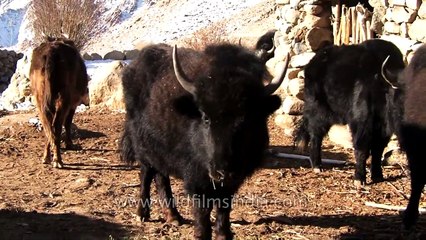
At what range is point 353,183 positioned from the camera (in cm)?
832

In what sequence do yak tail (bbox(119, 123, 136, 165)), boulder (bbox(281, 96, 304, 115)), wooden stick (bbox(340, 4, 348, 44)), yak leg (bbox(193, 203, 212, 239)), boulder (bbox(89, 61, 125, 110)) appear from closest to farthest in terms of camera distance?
1. yak leg (bbox(193, 203, 212, 239))
2. yak tail (bbox(119, 123, 136, 165))
3. wooden stick (bbox(340, 4, 348, 44))
4. boulder (bbox(281, 96, 304, 115))
5. boulder (bbox(89, 61, 125, 110))

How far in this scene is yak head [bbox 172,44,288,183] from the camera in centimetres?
494

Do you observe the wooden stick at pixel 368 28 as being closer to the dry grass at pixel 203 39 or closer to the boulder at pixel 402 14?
the boulder at pixel 402 14

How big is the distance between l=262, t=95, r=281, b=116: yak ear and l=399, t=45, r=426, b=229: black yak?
158 centimetres

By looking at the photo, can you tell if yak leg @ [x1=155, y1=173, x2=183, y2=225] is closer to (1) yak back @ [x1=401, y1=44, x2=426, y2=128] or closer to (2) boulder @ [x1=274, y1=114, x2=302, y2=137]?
(1) yak back @ [x1=401, y1=44, x2=426, y2=128]

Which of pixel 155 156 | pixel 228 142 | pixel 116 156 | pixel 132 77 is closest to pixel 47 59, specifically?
pixel 116 156

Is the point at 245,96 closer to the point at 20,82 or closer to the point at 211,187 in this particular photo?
the point at 211,187

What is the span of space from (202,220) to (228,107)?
1170 millimetres

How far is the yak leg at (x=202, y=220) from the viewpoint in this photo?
219 inches

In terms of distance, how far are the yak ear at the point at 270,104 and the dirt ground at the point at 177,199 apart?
146 centimetres

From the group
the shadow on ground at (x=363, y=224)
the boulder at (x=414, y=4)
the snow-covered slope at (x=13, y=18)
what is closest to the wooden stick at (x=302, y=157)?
the boulder at (x=414, y=4)

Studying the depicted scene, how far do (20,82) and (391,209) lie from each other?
12354 millimetres

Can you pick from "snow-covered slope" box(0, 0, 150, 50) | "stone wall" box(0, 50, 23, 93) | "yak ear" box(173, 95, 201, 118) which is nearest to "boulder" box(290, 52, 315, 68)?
"yak ear" box(173, 95, 201, 118)

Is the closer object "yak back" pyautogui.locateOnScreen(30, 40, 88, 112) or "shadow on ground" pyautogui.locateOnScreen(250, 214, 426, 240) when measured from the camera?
"shadow on ground" pyautogui.locateOnScreen(250, 214, 426, 240)
